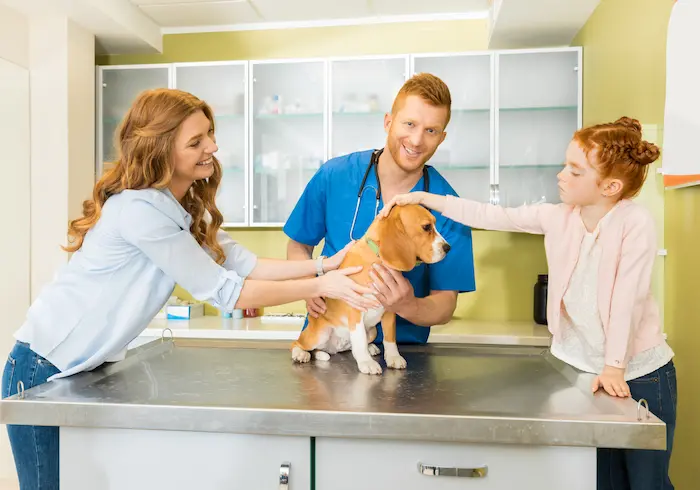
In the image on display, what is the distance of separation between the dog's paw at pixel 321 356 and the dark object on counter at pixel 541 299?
2012 mm

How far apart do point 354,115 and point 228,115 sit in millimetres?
752

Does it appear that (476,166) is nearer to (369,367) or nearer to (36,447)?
(369,367)

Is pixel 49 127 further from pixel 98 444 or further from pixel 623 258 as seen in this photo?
pixel 623 258

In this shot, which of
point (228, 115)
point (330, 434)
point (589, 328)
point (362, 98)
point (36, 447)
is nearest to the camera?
point (330, 434)

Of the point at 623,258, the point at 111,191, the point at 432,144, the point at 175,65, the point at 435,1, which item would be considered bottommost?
the point at 623,258

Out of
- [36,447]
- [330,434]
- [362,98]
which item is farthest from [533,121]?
[36,447]

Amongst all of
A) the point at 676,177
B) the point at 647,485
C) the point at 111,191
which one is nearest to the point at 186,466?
the point at 111,191

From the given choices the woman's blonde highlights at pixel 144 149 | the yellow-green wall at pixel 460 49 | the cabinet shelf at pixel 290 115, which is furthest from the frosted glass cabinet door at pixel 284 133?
the woman's blonde highlights at pixel 144 149

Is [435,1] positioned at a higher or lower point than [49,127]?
higher

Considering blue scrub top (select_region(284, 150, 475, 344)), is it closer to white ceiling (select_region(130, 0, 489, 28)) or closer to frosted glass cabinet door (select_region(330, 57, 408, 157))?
frosted glass cabinet door (select_region(330, 57, 408, 157))

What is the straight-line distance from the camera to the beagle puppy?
142 centimetres

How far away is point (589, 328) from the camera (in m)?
1.50

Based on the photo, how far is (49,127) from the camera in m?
3.21

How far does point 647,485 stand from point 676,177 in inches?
38.8
